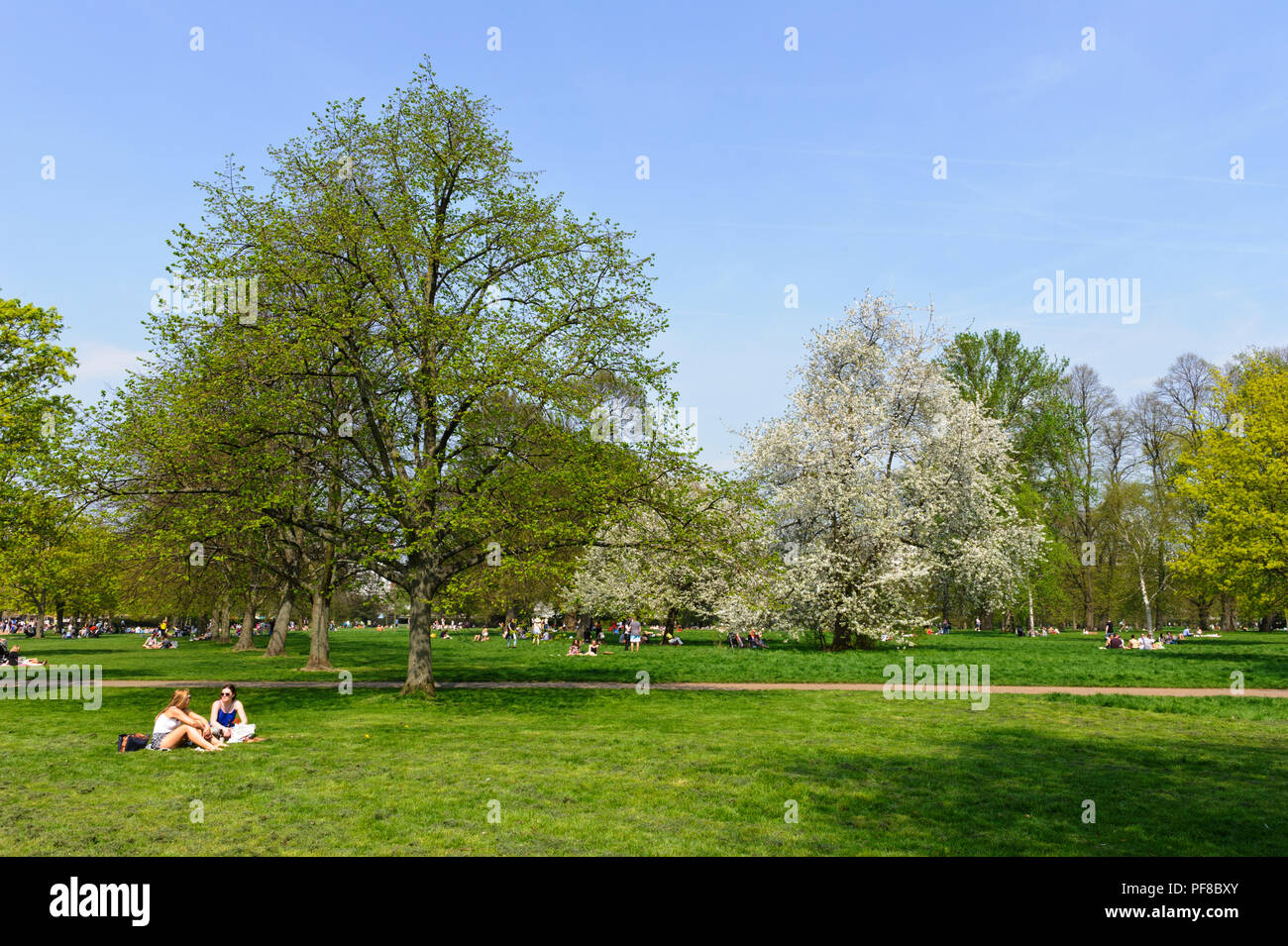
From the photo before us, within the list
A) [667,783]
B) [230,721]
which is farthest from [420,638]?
[667,783]

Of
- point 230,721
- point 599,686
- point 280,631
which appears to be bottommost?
point 280,631

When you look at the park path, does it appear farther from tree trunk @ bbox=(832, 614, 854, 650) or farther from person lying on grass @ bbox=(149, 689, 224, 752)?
tree trunk @ bbox=(832, 614, 854, 650)

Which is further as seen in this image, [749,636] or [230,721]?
[749,636]

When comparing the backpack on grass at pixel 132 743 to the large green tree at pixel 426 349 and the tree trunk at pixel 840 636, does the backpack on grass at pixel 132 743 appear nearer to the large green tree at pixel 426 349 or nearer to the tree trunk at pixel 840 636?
the large green tree at pixel 426 349

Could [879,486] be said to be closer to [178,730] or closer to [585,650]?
[585,650]

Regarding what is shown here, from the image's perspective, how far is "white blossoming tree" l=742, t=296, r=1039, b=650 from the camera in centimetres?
3622

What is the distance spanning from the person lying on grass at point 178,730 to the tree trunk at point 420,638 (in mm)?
6908

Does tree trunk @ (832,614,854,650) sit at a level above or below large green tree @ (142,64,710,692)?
below

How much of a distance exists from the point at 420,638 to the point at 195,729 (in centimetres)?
796

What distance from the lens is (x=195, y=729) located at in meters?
12.7

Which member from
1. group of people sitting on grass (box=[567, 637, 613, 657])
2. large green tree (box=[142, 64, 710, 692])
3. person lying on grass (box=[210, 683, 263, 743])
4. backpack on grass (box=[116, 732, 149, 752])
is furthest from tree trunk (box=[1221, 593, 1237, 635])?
backpack on grass (box=[116, 732, 149, 752])

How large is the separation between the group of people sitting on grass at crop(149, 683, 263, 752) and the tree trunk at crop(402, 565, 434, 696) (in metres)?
6.25
